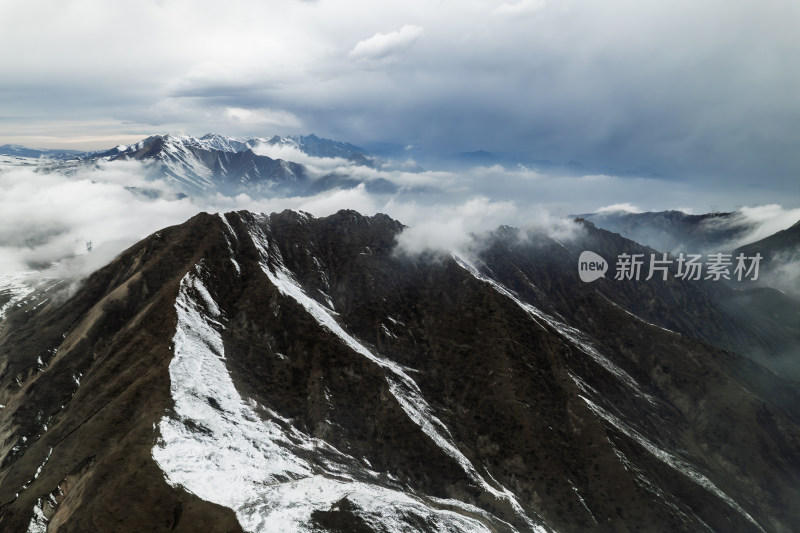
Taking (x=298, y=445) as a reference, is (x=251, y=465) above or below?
above

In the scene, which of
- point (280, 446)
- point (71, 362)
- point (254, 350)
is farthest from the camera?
point (254, 350)

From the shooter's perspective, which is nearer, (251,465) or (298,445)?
(251,465)

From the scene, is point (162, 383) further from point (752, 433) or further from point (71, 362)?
point (752, 433)

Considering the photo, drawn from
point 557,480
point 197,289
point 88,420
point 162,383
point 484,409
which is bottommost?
point 557,480

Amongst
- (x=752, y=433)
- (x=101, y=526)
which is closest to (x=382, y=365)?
(x=101, y=526)

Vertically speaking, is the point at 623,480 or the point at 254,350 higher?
the point at 254,350

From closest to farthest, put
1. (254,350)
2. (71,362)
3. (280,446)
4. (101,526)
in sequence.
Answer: (101,526) → (280,446) → (71,362) → (254,350)

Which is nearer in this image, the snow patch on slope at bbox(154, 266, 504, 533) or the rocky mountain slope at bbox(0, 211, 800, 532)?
the snow patch on slope at bbox(154, 266, 504, 533)

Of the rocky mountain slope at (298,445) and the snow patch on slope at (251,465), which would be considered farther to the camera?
the rocky mountain slope at (298,445)

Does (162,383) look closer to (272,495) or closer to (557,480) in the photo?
(272,495)

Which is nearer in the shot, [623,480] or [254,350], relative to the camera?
[623,480]
